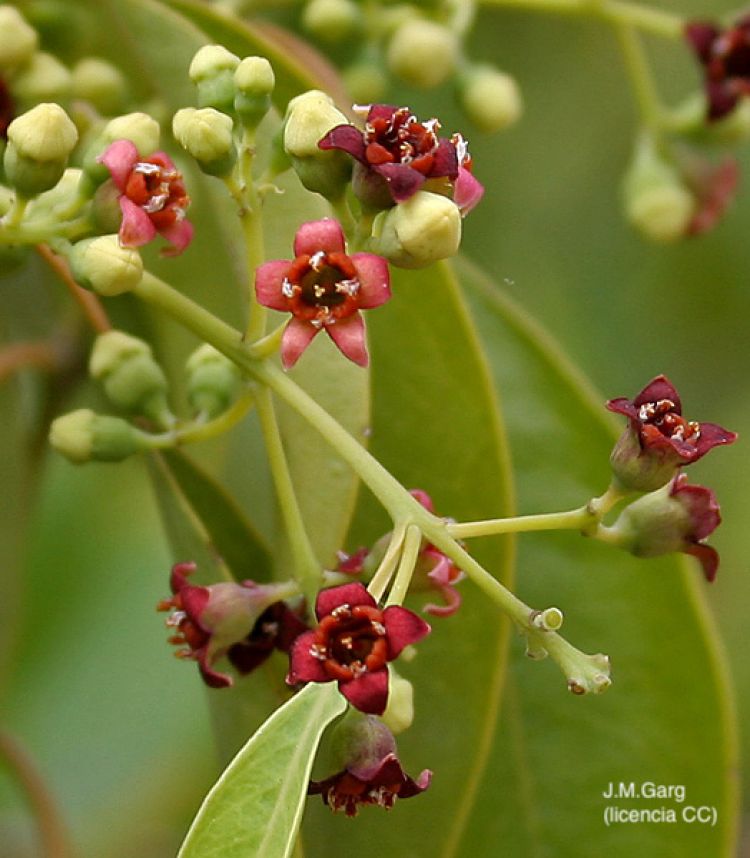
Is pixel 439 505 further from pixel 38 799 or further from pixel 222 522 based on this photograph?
pixel 38 799

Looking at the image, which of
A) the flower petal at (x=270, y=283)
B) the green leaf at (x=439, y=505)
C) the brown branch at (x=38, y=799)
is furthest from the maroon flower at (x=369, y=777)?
the brown branch at (x=38, y=799)

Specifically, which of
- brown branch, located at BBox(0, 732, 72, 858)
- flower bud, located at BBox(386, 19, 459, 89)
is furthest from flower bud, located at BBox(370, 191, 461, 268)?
brown branch, located at BBox(0, 732, 72, 858)

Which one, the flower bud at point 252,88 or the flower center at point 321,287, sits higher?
the flower bud at point 252,88

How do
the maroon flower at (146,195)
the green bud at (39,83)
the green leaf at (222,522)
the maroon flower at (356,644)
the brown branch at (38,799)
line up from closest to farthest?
the maroon flower at (356,644) < the maroon flower at (146,195) < the green leaf at (222,522) < the green bud at (39,83) < the brown branch at (38,799)

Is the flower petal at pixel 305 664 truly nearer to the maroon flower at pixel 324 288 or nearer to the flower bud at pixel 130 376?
the maroon flower at pixel 324 288

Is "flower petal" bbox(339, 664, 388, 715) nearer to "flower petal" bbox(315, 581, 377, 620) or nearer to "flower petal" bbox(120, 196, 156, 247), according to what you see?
"flower petal" bbox(315, 581, 377, 620)

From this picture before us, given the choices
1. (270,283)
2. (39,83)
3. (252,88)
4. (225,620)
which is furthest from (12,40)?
(225,620)
